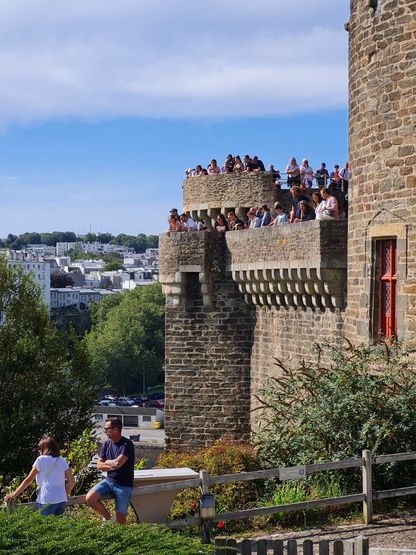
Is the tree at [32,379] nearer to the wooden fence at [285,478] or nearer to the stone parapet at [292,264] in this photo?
the stone parapet at [292,264]

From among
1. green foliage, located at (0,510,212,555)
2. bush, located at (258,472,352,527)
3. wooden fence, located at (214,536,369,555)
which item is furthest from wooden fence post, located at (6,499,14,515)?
bush, located at (258,472,352,527)

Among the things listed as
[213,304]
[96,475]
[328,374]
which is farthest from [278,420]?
[213,304]

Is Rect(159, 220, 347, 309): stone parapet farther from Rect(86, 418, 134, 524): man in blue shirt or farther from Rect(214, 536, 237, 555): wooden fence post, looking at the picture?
Rect(214, 536, 237, 555): wooden fence post

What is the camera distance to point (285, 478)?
37.6ft

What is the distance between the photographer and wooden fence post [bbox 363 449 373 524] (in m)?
11.8

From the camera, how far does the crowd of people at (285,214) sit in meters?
17.2

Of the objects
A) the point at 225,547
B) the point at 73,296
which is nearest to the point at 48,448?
the point at 225,547

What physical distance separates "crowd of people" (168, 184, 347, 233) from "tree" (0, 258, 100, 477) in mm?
4768

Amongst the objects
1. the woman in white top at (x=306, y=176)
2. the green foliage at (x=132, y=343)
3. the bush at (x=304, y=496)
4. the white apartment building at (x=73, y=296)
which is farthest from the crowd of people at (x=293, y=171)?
the white apartment building at (x=73, y=296)

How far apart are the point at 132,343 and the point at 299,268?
85693mm

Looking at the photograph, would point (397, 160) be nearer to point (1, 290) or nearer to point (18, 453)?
point (18, 453)

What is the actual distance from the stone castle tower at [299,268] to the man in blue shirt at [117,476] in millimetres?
5135

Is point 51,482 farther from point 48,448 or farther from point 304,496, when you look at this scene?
point 304,496

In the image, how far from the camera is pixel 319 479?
13109 millimetres
